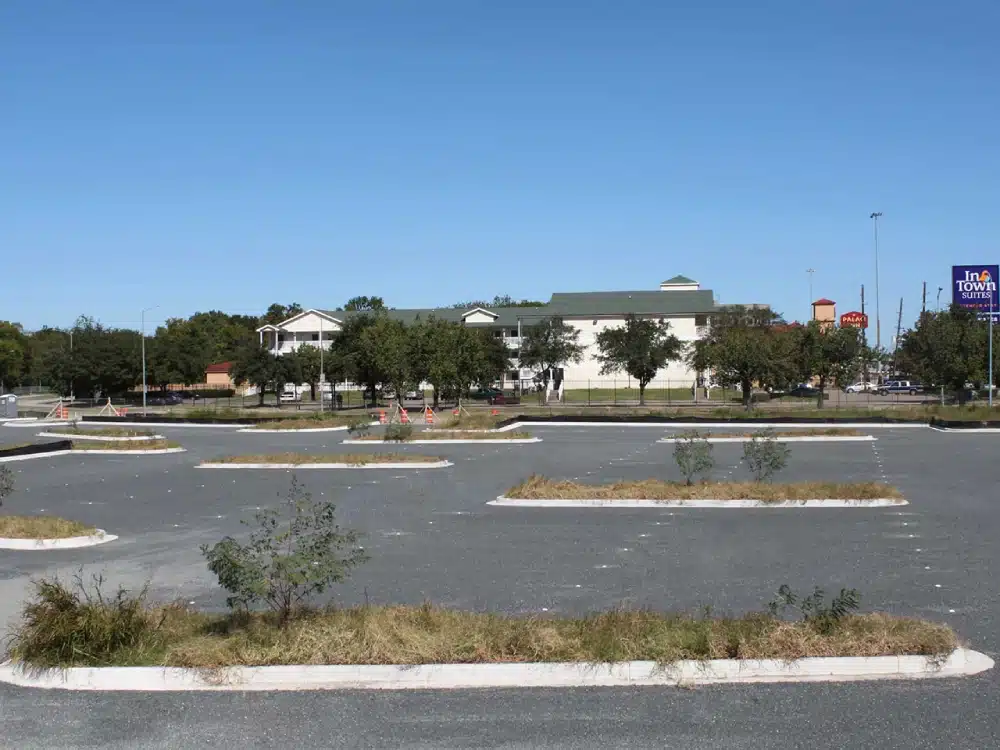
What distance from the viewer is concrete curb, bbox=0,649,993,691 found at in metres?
7.91

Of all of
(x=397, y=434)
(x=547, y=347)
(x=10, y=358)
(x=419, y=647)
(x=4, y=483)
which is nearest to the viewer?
(x=419, y=647)

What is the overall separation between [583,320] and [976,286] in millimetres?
49370

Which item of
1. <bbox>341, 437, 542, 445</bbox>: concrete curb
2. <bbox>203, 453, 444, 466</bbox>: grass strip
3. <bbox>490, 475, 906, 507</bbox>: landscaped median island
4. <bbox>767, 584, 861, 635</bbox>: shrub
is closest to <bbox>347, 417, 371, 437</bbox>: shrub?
<bbox>341, 437, 542, 445</bbox>: concrete curb

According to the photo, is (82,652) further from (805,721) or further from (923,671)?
(923,671)

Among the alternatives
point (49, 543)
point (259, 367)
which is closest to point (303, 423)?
point (49, 543)

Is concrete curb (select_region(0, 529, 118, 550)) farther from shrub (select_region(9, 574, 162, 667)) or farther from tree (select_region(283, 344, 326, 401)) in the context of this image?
tree (select_region(283, 344, 326, 401))

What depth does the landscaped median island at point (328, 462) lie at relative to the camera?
27.7 metres

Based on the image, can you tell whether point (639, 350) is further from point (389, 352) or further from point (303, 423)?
point (303, 423)

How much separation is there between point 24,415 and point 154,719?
211ft

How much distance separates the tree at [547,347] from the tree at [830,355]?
82.9 ft

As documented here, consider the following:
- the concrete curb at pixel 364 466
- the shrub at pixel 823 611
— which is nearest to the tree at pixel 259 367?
the concrete curb at pixel 364 466

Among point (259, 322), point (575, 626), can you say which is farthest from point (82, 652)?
point (259, 322)

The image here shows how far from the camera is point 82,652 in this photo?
27.4ft

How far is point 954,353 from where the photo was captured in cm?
6650
